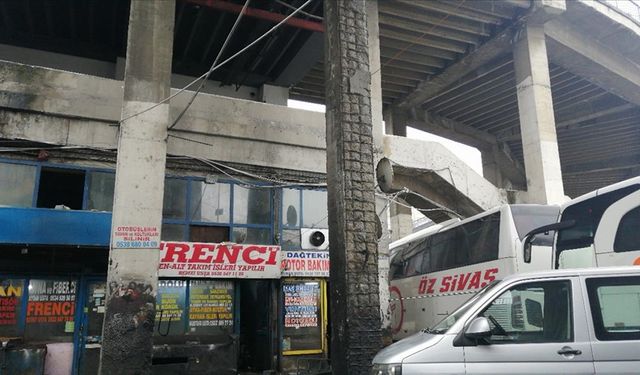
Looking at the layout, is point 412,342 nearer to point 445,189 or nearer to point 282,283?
point 282,283

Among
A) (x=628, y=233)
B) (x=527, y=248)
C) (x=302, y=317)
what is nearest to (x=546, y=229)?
(x=527, y=248)

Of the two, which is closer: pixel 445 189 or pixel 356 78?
pixel 356 78

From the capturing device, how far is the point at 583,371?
464 centimetres

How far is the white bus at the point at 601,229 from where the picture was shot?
725 cm

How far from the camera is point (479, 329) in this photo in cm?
487

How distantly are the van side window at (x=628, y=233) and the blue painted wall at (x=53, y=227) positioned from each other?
984 cm

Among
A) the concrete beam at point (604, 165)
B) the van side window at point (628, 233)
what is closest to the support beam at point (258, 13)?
the van side window at point (628, 233)

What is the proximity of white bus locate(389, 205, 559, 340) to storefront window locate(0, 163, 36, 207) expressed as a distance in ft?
32.1

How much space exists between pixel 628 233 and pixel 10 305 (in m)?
12.1

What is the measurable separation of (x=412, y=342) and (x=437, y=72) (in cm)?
1812

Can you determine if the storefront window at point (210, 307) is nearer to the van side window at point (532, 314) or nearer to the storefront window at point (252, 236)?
the storefront window at point (252, 236)

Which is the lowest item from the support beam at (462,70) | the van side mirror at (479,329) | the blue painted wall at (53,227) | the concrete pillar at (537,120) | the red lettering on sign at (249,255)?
the van side mirror at (479,329)

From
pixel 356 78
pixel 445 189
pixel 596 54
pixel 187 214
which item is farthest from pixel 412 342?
pixel 596 54

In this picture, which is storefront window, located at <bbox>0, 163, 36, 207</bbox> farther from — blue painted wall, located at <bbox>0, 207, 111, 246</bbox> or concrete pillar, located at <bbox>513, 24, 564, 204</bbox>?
concrete pillar, located at <bbox>513, 24, 564, 204</bbox>
